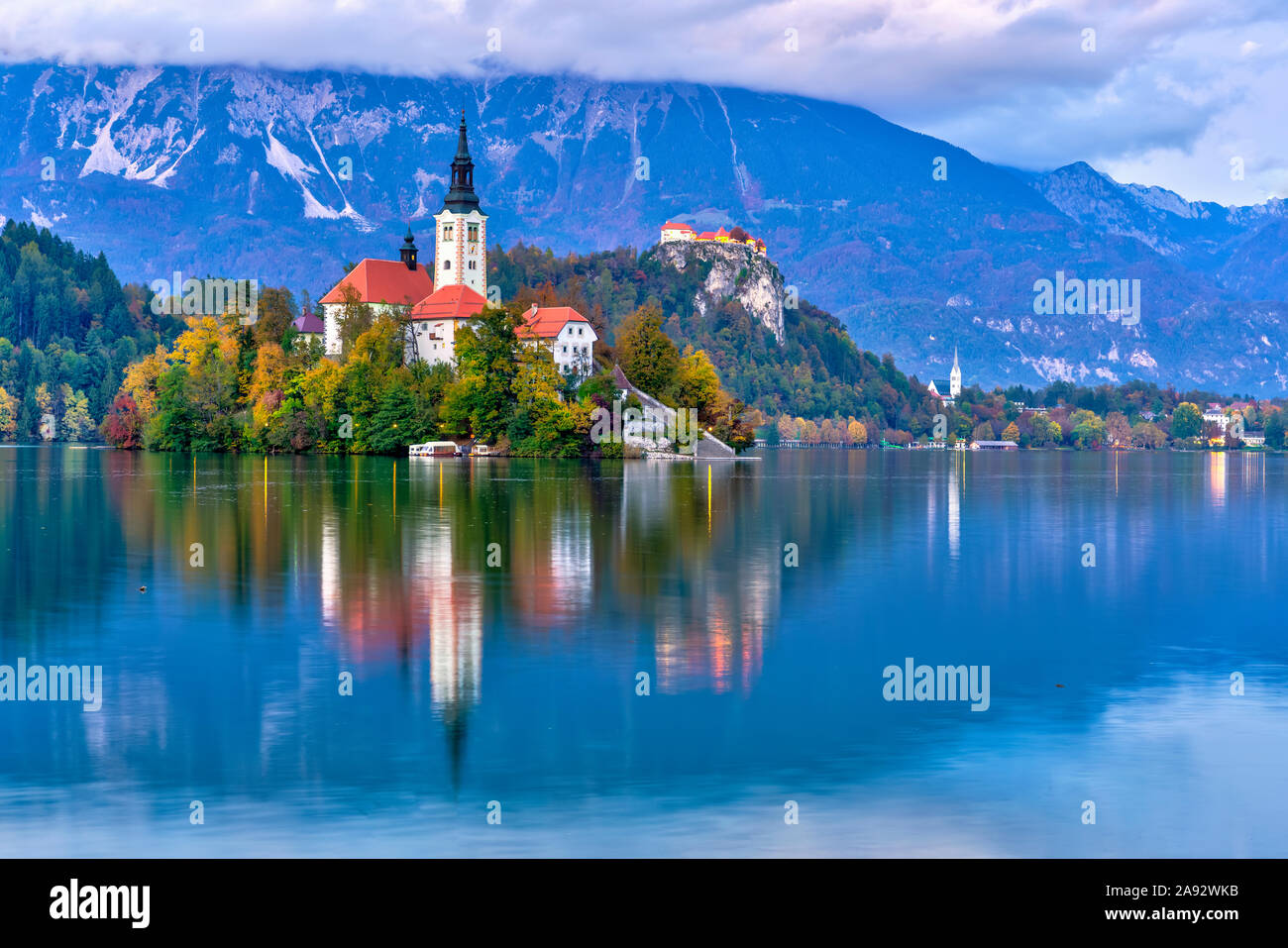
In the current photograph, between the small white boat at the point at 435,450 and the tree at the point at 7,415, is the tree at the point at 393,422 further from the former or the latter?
the tree at the point at 7,415

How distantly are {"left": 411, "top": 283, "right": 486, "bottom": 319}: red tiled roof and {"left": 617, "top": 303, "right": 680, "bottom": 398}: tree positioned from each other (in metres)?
15.3

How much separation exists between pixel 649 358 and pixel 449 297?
23.6 m

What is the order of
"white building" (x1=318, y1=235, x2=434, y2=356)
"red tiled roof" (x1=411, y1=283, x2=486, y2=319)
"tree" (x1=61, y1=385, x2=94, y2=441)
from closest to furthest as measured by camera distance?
"red tiled roof" (x1=411, y1=283, x2=486, y2=319) < "white building" (x1=318, y1=235, x2=434, y2=356) < "tree" (x1=61, y1=385, x2=94, y2=441)

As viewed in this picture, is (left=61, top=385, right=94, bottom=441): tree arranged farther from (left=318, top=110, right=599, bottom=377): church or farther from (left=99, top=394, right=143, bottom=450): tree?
(left=318, top=110, right=599, bottom=377): church

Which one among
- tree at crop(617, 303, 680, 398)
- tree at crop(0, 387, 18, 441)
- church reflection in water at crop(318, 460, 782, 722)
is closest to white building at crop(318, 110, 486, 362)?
tree at crop(617, 303, 680, 398)

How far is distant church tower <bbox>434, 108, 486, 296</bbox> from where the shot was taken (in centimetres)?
14638

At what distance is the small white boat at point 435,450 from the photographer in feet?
367

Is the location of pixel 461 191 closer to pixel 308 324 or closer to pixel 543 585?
pixel 308 324

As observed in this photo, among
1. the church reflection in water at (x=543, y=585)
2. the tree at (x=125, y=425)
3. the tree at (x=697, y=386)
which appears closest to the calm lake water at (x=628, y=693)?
the church reflection in water at (x=543, y=585)

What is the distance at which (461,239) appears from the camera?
14625cm

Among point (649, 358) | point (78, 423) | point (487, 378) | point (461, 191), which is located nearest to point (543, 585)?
point (487, 378)

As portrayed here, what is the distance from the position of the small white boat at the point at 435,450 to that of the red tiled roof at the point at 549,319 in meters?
13.5
